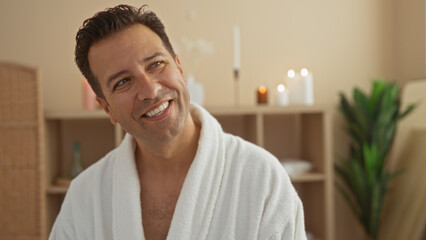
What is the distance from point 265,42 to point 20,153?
56.7 inches

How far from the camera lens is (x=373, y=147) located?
230cm

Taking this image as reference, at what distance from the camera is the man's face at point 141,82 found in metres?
1.04

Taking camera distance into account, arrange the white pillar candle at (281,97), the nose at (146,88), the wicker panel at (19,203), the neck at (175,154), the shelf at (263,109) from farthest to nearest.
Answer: the white pillar candle at (281,97) < the shelf at (263,109) < the wicker panel at (19,203) < the neck at (175,154) < the nose at (146,88)

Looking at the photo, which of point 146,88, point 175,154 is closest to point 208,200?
point 175,154

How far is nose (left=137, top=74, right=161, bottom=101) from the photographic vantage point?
1.03 metres

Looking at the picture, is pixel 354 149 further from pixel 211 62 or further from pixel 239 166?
pixel 239 166

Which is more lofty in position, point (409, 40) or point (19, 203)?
point (409, 40)

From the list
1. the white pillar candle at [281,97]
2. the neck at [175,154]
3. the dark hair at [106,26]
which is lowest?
the neck at [175,154]

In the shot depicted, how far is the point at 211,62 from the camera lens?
256 cm

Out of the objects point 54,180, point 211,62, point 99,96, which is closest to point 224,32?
point 211,62

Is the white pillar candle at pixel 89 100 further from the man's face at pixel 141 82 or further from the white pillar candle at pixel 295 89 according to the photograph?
the man's face at pixel 141 82

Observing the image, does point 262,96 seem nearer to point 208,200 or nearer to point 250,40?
point 250,40

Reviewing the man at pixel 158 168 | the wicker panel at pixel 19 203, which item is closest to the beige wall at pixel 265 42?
the wicker panel at pixel 19 203

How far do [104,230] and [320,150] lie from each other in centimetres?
150
